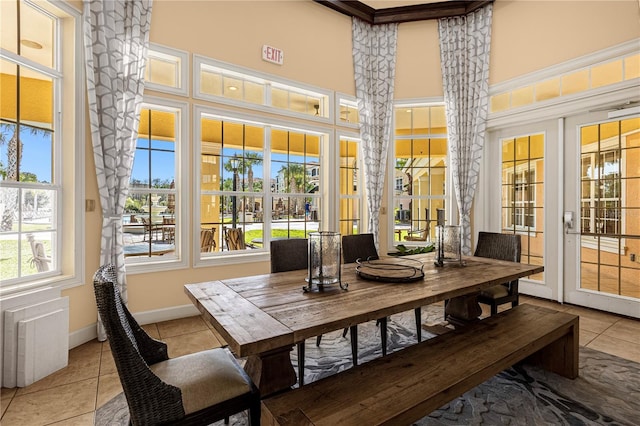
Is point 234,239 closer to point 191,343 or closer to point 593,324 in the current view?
point 191,343

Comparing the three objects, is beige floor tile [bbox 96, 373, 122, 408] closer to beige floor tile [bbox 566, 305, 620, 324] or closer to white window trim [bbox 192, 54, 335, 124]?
white window trim [bbox 192, 54, 335, 124]

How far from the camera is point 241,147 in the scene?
13.0ft

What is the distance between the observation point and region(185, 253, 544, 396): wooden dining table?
4.14 feet

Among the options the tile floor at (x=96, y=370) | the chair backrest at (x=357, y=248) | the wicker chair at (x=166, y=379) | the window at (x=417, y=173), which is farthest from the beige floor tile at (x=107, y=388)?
the window at (x=417, y=173)

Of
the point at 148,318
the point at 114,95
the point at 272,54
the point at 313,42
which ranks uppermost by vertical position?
the point at 313,42

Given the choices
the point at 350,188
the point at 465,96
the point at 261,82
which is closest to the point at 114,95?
the point at 261,82

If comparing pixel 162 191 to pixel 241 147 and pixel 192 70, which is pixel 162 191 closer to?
pixel 241 147

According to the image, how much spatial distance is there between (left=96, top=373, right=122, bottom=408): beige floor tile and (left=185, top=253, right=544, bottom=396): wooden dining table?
979 millimetres

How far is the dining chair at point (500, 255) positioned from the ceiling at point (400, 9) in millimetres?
3253

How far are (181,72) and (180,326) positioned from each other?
2677 millimetres

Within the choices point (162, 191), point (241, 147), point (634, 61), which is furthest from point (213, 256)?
point (634, 61)

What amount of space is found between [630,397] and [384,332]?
1.58 metres

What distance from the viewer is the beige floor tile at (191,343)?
2.67 m

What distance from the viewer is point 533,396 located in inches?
80.3
